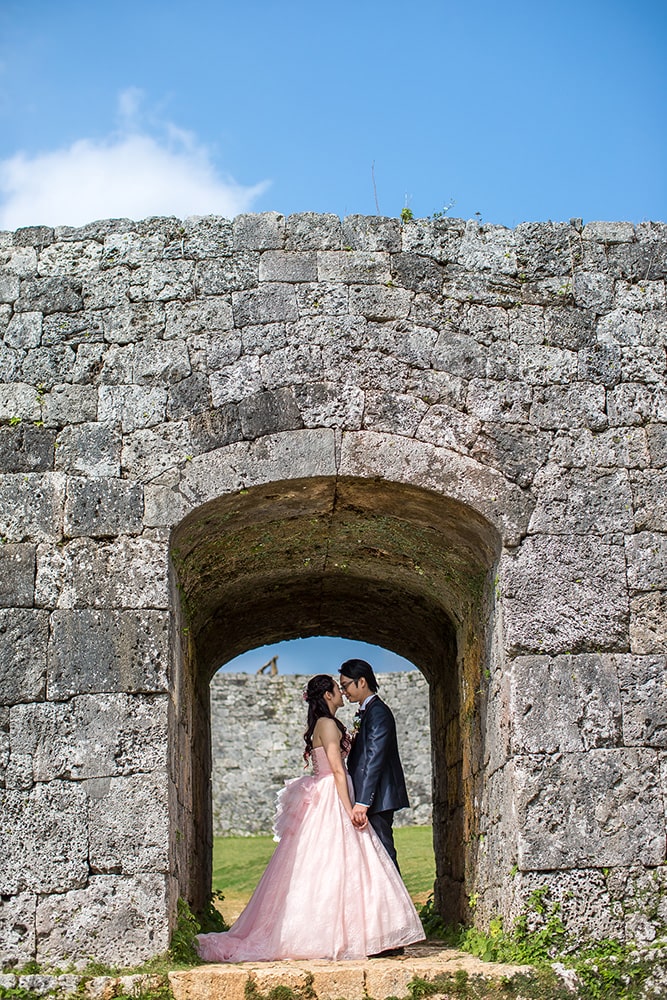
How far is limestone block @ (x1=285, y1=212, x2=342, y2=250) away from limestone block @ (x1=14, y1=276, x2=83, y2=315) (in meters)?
1.20

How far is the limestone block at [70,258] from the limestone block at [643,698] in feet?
11.5

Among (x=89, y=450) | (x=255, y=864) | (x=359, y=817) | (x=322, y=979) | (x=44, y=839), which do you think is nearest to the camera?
(x=322, y=979)

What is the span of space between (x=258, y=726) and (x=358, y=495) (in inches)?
464

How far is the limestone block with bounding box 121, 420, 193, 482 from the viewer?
5.52m

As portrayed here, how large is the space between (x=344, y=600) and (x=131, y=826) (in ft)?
11.0

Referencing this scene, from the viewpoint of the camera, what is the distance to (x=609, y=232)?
19.7 feet

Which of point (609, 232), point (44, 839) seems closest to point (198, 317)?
point (609, 232)

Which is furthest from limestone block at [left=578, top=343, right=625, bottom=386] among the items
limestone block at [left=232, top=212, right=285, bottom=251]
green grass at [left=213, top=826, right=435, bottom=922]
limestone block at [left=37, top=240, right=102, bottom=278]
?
green grass at [left=213, top=826, right=435, bottom=922]

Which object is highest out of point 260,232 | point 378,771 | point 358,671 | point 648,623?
point 260,232

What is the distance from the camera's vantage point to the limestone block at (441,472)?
546 cm

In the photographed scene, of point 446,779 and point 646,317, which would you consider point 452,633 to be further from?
point 646,317

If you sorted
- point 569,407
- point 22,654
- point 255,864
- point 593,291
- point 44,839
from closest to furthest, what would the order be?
point 44,839 → point 22,654 → point 569,407 → point 593,291 → point 255,864

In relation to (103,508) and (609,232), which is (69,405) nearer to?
(103,508)

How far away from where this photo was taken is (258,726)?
55.7 feet
